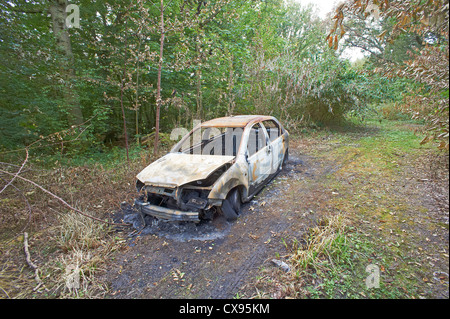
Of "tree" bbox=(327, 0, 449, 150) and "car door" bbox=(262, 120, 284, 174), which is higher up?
"tree" bbox=(327, 0, 449, 150)

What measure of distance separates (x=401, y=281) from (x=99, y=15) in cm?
993

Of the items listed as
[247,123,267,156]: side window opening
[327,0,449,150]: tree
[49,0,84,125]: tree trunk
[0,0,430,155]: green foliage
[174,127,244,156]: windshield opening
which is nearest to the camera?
[327,0,449,150]: tree

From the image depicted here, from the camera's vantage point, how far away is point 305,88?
328 inches

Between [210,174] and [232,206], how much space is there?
68 centimetres

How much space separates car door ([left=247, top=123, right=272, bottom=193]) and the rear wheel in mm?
404

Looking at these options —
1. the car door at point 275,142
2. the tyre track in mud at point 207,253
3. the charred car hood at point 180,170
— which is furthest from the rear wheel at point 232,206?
the car door at point 275,142

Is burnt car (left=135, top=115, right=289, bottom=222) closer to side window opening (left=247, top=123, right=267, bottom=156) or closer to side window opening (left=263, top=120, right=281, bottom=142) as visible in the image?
side window opening (left=247, top=123, right=267, bottom=156)

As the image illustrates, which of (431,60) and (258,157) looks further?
(258,157)

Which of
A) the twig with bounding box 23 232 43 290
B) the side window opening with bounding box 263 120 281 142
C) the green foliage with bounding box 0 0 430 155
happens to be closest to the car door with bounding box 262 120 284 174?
the side window opening with bounding box 263 120 281 142

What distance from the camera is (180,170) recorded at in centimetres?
319

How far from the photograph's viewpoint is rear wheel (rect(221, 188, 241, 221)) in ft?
10.4

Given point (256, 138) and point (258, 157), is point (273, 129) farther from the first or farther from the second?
point (258, 157)

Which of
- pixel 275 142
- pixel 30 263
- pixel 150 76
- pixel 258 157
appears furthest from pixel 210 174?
pixel 150 76
